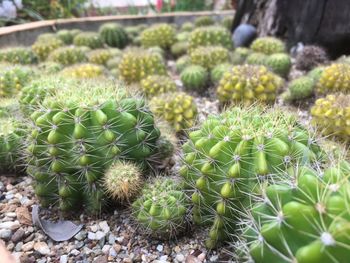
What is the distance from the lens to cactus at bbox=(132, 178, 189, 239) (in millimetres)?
1993

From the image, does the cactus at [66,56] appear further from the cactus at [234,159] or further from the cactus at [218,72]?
the cactus at [234,159]

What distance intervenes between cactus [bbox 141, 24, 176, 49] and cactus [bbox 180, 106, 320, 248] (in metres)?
3.83

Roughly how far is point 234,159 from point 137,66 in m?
2.58

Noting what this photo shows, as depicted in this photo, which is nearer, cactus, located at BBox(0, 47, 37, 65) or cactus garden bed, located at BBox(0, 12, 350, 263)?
cactus garden bed, located at BBox(0, 12, 350, 263)

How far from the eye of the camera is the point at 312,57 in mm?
4496

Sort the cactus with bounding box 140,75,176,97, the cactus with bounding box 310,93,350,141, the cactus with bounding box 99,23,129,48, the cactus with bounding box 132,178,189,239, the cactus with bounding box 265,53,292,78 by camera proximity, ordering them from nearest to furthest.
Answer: the cactus with bounding box 132,178,189,239, the cactus with bounding box 310,93,350,141, the cactus with bounding box 140,75,176,97, the cactus with bounding box 265,53,292,78, the cactus with bounding box 99,23,129,48

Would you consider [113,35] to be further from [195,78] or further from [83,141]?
[83,141]

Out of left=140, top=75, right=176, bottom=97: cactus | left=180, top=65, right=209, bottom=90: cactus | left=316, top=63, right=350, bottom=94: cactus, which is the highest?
left=316, top=63, right=350, bottom=94: cactus

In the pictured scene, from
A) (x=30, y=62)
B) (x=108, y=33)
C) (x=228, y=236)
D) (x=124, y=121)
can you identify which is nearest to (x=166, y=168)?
(x=124, y=121)

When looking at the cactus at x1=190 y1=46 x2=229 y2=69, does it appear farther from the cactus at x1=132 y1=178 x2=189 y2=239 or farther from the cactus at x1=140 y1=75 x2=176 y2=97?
the cactus at x1=132 y1=178 x2=189 y2=239

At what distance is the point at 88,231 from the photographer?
219cm

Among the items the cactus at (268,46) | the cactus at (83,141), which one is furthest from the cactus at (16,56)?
the cactus at (268,46)

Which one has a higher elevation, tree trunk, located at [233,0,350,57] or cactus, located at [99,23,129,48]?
tree trunk, located at [233,0,350,57]

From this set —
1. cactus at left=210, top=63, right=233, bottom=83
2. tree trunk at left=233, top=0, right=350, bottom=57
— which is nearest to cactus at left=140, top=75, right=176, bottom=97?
cactus at left=210, top=63, right=233, bottom=83
